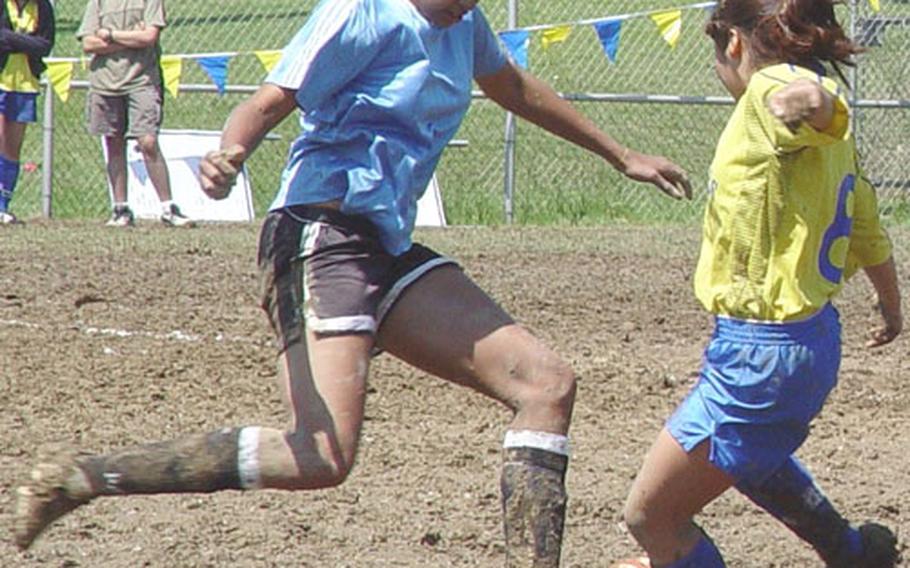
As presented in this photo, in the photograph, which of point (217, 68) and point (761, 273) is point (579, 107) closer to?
point (217, 68)

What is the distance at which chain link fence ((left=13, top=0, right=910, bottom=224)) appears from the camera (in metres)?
15.5

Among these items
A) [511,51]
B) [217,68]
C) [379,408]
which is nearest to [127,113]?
[217,68]

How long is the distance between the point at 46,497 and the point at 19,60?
9650 millimetres

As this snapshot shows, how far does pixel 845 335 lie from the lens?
9.30 metres

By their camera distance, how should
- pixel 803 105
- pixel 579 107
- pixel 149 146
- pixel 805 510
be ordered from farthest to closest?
pixel 579 107, pixel 149 146, pixel 805 510, pixel 803 105

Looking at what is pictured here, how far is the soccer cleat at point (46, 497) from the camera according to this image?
4555 millimetres

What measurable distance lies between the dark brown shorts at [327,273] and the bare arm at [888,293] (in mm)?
1153

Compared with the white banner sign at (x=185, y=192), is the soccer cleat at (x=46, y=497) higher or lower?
higher

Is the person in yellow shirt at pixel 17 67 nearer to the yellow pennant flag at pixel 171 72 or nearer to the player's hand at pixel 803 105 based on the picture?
the yellow pennant flag at pixel 171 72

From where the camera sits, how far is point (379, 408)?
7.41 metres

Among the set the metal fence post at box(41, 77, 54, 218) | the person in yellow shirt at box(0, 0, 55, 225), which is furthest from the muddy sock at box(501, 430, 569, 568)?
the metal fence post at box(41, 77, 54, 218)

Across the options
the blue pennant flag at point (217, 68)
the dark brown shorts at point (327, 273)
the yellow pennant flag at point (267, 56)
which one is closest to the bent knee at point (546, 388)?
the dark brown shorts at point (327, 273)

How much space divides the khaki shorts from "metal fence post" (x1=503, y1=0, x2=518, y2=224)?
2.91 meters

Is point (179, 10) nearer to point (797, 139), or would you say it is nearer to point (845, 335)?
point (845, 335)
